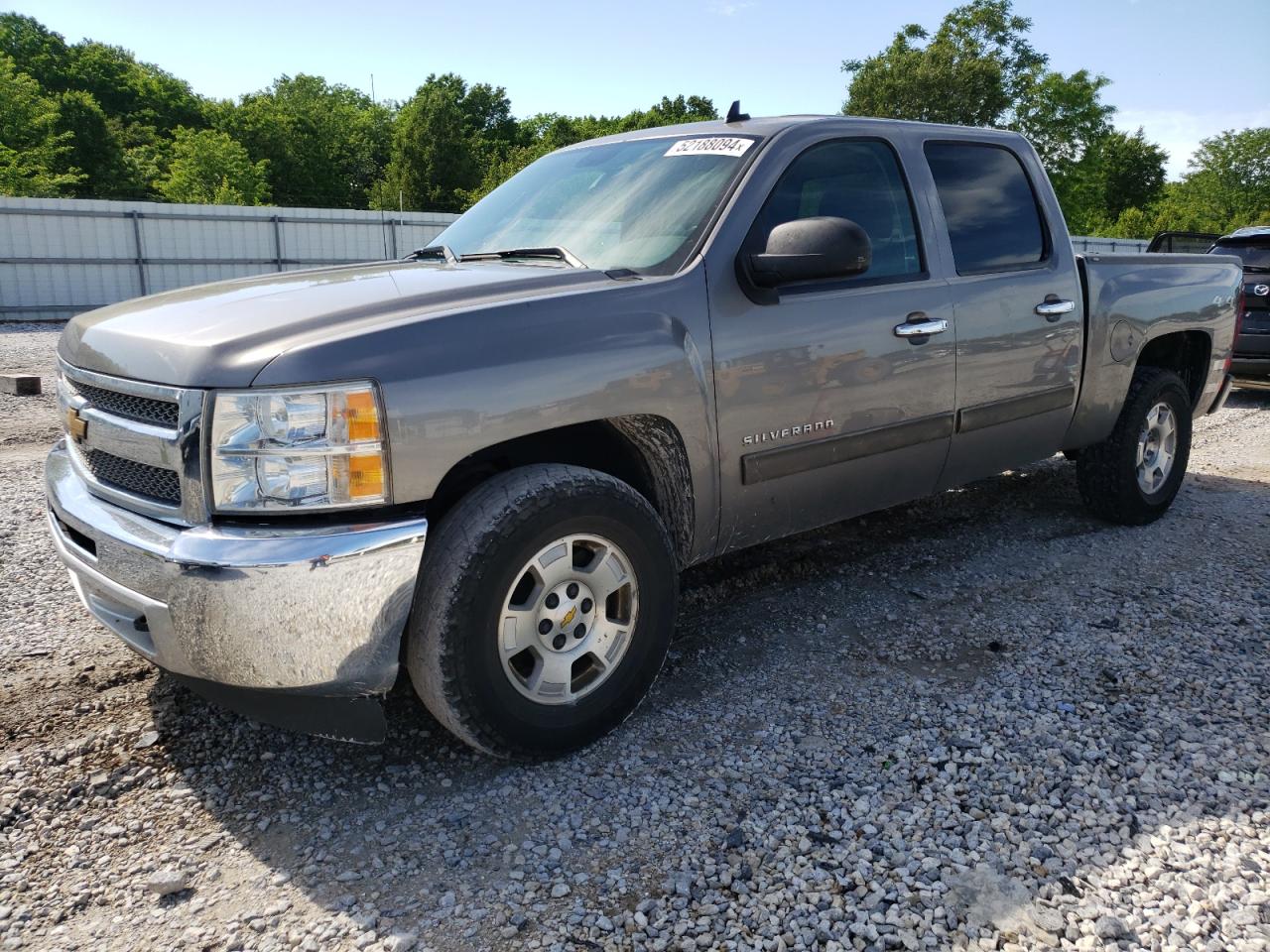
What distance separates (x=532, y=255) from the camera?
3.44m

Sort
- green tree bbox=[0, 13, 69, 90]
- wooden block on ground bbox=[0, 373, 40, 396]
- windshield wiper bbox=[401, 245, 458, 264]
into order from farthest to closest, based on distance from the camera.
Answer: green tree bbox=[0, 13, 69, 90] < wooden block on ground bbox=[0, 373, 40, 396] < windshield wiper bbox=[401, 245, 458, 264]

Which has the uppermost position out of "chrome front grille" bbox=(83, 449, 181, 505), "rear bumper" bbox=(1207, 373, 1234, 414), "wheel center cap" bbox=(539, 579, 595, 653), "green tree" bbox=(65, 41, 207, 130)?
"green tree" bbox=(65, 41, 207, 130)

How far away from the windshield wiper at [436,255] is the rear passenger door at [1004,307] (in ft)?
6.35

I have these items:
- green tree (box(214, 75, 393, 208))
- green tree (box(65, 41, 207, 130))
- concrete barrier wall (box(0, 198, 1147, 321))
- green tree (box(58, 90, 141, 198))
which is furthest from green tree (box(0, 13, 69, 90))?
concrete barrier wall (box(0, 198, 1147, 321))

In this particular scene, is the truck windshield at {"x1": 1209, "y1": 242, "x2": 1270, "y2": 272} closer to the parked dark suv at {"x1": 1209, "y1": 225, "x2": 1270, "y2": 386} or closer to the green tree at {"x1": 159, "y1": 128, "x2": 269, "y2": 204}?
the parked dark suv at {"x1": 1209, "y1": 225, "x2": 1270, "y2": 386}

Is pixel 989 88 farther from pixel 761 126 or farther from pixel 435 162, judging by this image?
pixel 761 126

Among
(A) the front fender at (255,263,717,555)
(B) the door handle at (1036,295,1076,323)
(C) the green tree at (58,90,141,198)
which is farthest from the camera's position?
(C) the green tree at (58,90,141,198)

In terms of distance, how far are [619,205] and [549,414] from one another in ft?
3.73

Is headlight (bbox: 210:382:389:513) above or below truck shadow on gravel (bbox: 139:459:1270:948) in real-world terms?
above

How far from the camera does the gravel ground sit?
86.5 inches

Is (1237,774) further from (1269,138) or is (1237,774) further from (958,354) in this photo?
(1269,138)

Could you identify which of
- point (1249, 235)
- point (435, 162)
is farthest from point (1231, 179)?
point (1249, 235)

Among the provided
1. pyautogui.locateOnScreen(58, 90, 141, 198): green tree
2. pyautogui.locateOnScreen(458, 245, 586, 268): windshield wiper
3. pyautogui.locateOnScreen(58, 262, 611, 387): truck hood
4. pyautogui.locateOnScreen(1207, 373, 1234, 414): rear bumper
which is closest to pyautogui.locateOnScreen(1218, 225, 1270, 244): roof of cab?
pyautogui.locateOnScreen(1207, 373, 1234, 414): rear bumper

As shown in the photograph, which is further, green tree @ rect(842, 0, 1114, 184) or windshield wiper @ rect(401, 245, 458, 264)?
green tree @ rect(842, 0, 1114, 184)
